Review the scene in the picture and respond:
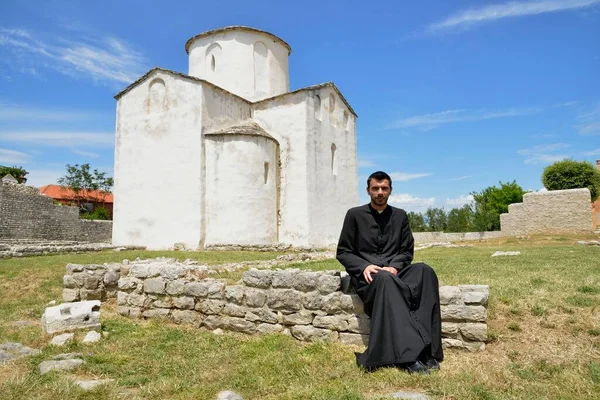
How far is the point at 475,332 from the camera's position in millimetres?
3795

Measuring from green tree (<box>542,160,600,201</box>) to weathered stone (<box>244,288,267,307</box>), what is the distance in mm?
29649

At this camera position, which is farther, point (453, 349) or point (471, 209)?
point (471, 209)

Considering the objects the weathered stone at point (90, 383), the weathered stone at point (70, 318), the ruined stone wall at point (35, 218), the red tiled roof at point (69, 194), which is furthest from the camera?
the red tiled roof at point (69, 194)

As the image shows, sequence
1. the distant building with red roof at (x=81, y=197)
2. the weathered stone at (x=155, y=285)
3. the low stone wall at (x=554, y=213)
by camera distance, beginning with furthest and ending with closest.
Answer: the distant building with red roof at (x=81, y=197) → the low stone wall at (x=554, y=213) → the weathered stone at (x=155, y=285)

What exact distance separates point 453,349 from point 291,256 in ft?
32.1

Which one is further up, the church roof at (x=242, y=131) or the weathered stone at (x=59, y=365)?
A: the church roof at (x=242, y=131)

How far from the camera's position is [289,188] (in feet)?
62.8

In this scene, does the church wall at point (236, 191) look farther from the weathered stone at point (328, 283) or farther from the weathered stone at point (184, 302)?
the weathered stone at point (328, 283)

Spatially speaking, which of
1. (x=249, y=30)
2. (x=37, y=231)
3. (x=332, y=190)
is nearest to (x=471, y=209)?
(x=332, y=190)

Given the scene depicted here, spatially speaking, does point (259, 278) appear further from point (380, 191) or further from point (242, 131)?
point (242, 131)

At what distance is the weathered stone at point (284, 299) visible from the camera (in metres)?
4.65

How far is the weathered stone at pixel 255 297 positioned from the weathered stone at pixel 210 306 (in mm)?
433

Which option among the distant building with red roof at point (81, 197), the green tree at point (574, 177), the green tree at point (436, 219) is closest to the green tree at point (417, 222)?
the green tree at point (436, 219)

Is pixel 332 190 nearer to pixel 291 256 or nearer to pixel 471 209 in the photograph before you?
pixel 291 256
